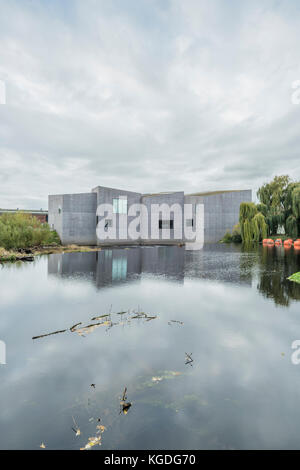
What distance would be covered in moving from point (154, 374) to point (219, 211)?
36788mm

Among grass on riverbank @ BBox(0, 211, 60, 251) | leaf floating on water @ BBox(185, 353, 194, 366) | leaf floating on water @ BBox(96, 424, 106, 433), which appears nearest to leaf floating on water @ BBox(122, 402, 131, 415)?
leaf floating on water @ BBox(96, 424, 106, 433)

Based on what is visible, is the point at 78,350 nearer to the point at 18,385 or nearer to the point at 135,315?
the point at 18,385

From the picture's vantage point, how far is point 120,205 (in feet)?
101

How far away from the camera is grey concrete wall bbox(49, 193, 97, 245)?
28188mm

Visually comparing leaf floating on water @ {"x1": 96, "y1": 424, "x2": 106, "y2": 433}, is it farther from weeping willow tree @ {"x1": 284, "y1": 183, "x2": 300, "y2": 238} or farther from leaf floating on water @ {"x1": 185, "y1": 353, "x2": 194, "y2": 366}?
weeping willow tree @ {"x1": 284, "y1": 183, "x2": 300, "y2": 238}

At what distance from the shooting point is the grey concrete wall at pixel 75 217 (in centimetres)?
2819

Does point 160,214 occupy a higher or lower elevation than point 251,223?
higher

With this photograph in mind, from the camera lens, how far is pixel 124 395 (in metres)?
2.69

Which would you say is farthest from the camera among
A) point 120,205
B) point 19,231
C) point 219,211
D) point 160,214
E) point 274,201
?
point 219,211

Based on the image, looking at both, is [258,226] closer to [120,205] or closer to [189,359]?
[120,205]

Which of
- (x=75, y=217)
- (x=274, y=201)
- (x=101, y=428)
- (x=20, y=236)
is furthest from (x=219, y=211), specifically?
(x=101, y=428)

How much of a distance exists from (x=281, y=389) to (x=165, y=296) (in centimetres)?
425

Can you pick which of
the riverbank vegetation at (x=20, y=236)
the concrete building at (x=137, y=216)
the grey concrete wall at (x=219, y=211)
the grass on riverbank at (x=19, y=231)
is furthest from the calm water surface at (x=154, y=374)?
the grey concrete wall at (x=219, y=211)

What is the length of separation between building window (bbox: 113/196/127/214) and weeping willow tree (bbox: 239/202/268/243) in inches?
580
